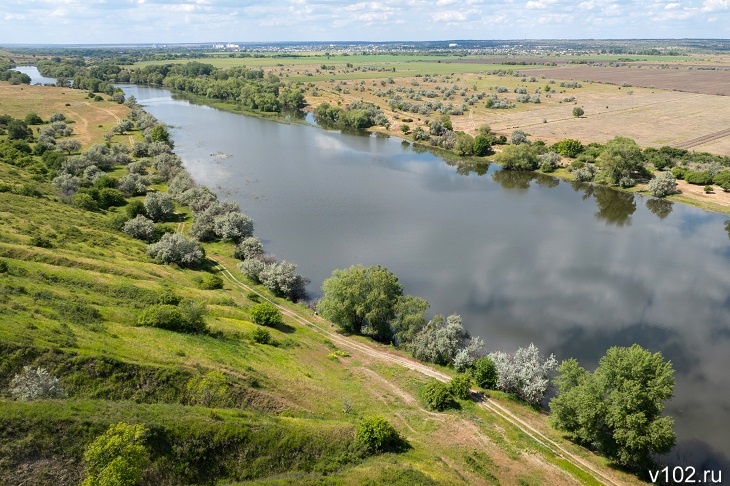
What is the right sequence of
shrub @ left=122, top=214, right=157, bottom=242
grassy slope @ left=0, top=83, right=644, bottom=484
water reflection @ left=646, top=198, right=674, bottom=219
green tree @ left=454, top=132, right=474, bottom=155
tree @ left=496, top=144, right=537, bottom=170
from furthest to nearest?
1. green tree @ left=454, top=132, right=474, bottom=155
2. tree @ left=496, top=144, right=537, bottom=170
3. water reflection @ left=646, top=198, right=674, bottom=219
4. shrub @ left=122, top=214, right=157, bottom=242
5. grassy slope @ left=0, top=83, right=644, bottom=484

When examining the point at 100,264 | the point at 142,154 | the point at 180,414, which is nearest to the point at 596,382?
the point at 180,414

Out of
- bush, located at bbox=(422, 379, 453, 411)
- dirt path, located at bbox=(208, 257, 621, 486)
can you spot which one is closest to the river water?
dirt path, located at bbox=(208, 257, 621, 486)

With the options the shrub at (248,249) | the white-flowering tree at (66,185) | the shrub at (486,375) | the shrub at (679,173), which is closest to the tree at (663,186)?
the shrub at (679,173)

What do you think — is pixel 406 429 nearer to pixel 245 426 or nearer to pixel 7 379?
pixel 245 426

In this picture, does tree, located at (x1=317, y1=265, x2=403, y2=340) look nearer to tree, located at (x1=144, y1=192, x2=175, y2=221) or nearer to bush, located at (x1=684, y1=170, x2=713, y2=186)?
tree, located at (x1=144, y1=192, x2=175, y2=221)

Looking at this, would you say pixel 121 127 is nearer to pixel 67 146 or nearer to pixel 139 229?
pixel 67 146

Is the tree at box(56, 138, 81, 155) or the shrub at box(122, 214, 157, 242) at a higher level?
the tree at box(56, 138, 81, 155)
